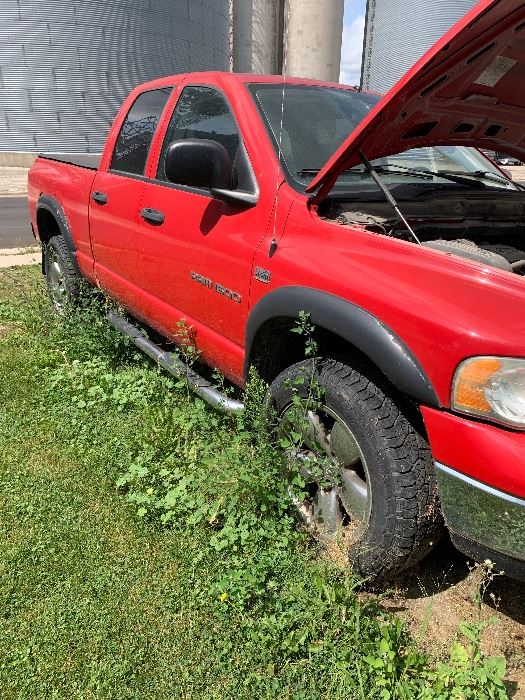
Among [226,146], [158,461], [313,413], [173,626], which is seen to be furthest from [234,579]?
[226,146]

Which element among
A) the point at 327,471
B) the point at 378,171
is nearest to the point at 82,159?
the point at 378,171

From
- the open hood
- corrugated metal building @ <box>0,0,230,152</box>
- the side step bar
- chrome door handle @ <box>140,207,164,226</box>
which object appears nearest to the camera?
the open hood

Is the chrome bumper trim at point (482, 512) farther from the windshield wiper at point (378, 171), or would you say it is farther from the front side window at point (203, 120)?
the front side window at point (203, 120)

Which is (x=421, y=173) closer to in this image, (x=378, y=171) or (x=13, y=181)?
(x=378, y=171)

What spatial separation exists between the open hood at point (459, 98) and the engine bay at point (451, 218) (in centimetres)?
19

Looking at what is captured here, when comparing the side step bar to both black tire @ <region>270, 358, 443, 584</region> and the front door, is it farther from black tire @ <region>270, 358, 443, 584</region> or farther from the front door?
black tire @ <region>270, 358, 443, 584</region>

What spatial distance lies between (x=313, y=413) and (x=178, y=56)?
29173 mm

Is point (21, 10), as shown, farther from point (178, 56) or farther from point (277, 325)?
Result: point (277, 325)

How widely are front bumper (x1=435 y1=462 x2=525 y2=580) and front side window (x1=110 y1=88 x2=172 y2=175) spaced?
261cm

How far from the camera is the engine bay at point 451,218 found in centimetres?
228

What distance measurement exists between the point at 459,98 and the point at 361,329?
3.64 feet

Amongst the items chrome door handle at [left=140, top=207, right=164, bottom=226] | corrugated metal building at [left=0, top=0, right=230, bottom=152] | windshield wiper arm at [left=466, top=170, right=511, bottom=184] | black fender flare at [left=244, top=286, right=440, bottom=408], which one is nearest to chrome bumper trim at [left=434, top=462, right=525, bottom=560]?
black fender flare at [left=244, top=286, right=440, bottom=408]

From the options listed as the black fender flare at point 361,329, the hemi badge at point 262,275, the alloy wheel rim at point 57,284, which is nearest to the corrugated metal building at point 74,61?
Answer: the alloy wheel rim at point 57,284

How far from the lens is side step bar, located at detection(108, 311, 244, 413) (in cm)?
279
